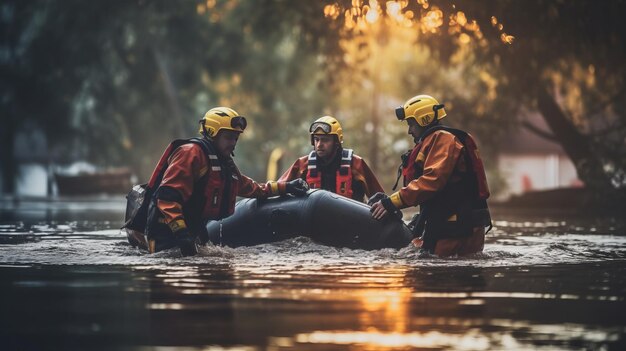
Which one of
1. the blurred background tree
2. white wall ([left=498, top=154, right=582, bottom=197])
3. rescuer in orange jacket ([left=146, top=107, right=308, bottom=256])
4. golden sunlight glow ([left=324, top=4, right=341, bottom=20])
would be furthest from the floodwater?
white wall ([left=498, top=154, right=582, bottom=197])

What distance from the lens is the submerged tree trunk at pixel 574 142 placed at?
1193 inches

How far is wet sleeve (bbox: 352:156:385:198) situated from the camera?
16734 millimetres

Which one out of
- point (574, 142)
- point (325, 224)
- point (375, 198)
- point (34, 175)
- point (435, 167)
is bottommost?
point (325, 224)

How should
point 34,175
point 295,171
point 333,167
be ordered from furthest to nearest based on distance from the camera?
point 34,175, point 295,171, point 333,167

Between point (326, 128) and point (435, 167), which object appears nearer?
point (435, 167)

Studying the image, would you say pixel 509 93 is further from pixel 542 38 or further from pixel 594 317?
pixel 594 317

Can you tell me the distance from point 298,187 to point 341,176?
0.99m

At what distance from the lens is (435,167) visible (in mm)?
13977

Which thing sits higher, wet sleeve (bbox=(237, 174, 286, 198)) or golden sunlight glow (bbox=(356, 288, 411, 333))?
wet sleeve (bbox=(237, 174, 286, 198))

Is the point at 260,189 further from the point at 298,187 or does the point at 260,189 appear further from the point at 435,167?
the point at 435,167

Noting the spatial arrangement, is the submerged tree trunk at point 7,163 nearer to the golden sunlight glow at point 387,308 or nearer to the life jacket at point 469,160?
the life jacket at point 469,160

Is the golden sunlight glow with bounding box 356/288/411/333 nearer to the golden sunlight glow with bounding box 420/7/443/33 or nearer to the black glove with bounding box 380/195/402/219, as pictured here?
the black glove with bounding box 380/195/402/219

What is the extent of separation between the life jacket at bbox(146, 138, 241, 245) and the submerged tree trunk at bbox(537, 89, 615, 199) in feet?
55.8

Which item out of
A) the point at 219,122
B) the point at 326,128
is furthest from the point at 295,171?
the point at 219,122
